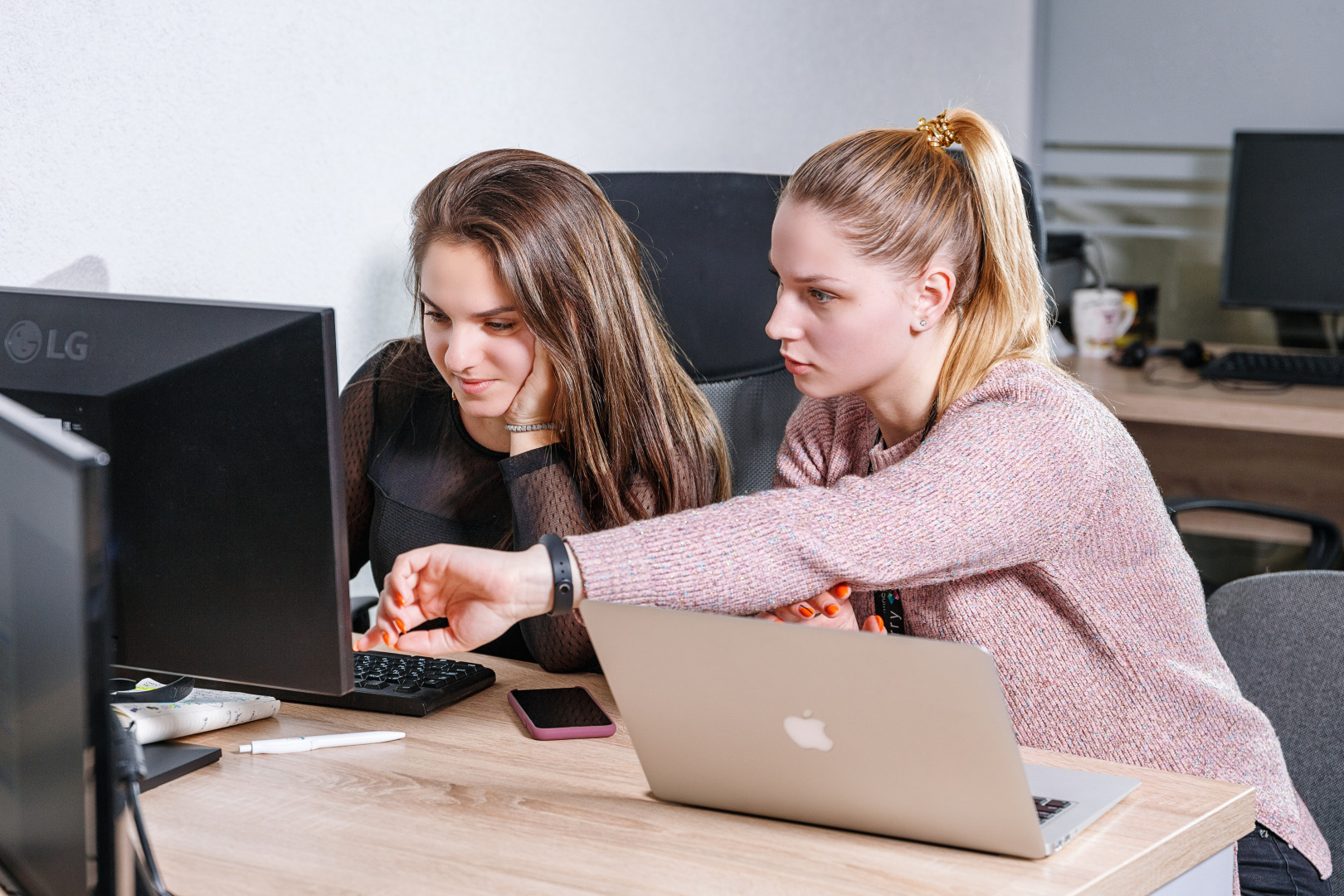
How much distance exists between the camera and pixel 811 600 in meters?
1.01

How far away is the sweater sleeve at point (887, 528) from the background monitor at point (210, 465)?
0.19 meters

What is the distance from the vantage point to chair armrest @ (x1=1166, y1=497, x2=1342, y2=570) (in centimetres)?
189

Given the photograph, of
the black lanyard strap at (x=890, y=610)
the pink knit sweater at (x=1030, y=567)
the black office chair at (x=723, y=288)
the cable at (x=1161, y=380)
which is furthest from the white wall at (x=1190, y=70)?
the black lanyard strap at (x=890, y=610)

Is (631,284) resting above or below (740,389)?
above

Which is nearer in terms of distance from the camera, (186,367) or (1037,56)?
(186,367)

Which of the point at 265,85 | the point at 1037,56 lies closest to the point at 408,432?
the point at 265,85

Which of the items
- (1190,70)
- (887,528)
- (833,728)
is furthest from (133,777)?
(1190,70)

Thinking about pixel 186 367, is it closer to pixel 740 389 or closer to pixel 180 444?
pixel 180 444

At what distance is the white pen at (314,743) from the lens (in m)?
0.99

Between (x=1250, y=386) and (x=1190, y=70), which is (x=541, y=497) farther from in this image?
(x=1190, y=70)

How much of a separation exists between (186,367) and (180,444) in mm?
55

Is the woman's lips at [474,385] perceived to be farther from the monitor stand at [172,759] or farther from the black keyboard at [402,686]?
the monitor stand at [172,759]

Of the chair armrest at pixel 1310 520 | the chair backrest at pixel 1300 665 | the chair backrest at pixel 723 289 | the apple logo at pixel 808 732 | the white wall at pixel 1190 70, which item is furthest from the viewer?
the white wall at pixel 1190 70

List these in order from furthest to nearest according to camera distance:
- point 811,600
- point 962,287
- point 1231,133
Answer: point 1231,133 < point 962,287 < point 811,600
